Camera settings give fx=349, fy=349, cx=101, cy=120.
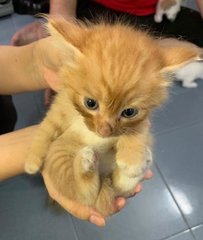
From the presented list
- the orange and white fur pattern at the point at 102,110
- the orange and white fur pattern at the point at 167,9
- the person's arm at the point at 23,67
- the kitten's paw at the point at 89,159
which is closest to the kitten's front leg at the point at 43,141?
the orange and white fur pattern at the point at 102,110

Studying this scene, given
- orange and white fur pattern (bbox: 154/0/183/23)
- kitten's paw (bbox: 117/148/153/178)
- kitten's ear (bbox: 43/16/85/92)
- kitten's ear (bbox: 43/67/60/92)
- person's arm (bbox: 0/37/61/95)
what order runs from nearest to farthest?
kitten's ear (bbox: 43/16/85/92) < kitten's paw (bbox: 117/148/153/178) < kitten's ear (bbox: 43/67/60/92) < person's arm (bbox: 0/37/61/95) < orange and white fur pattern (bbox: 154/0/183/23)

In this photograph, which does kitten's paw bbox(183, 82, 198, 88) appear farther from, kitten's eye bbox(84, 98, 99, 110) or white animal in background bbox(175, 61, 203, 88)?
kitten's eye bbox(84, 98, 99, 110)

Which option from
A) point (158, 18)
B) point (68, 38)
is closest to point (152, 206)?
point (158, 18)

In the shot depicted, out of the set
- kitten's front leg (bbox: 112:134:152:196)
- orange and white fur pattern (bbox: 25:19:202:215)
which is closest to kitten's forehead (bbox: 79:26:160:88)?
orange and white fur pattern (bbox: 25:19:202:215)

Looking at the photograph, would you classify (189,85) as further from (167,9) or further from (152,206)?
(152,206)

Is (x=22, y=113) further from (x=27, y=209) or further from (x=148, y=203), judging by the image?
(x=148, y=203)
